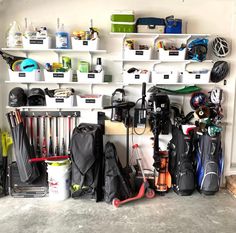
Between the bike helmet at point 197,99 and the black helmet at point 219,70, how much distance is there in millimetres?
250

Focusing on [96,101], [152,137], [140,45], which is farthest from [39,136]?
[140,45]

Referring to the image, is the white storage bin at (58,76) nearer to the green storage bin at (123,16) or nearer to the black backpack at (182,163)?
the green storage bin at (123,16)

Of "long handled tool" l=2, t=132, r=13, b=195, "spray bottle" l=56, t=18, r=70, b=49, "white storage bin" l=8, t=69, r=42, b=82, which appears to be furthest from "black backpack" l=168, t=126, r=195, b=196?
"long handled tool" l=2, t=132, r=13, b=195

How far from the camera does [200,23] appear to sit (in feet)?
10.2

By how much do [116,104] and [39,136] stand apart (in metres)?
1.07

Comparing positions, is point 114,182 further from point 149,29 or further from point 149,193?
point 149,29

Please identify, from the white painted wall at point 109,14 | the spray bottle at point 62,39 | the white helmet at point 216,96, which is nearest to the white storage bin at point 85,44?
the spray bottle at point 62,39

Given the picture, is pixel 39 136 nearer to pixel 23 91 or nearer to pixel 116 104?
pixel 23 91

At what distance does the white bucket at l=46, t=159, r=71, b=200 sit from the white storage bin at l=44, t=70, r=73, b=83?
0.95 m

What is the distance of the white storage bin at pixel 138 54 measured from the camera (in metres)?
2.97

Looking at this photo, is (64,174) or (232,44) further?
(232,44)

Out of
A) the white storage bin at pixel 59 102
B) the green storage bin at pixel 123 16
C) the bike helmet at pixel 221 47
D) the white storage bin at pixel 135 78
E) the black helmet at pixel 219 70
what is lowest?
the white storage bin at pixel 59 102

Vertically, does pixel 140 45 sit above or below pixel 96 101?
above

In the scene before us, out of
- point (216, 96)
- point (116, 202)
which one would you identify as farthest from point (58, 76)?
point (216, 96)
